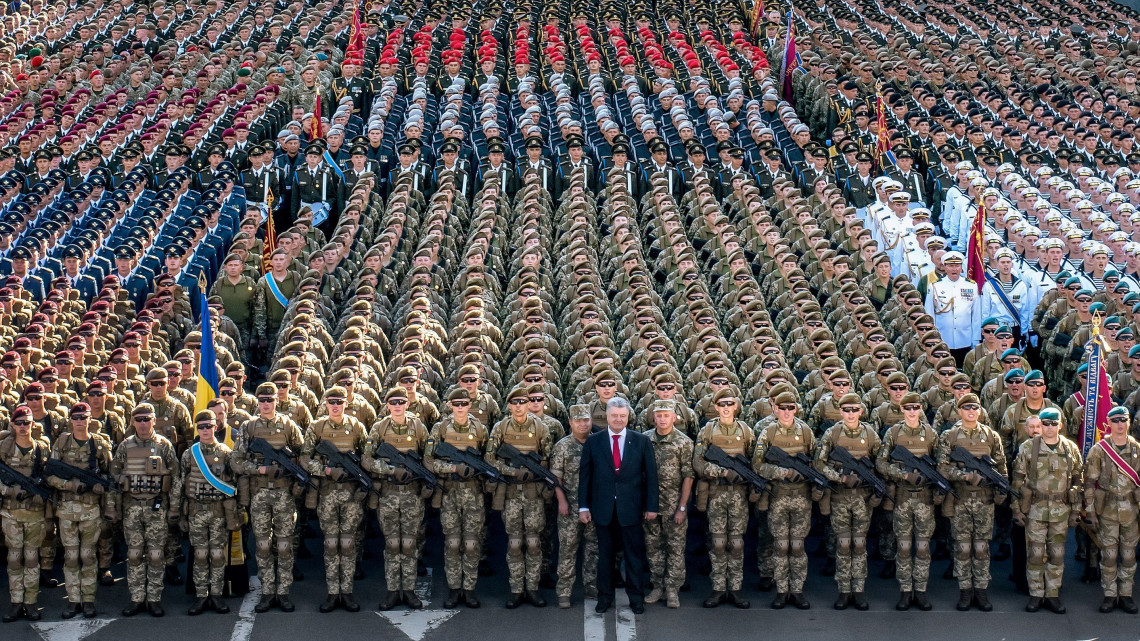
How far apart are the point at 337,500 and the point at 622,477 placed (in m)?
2.14

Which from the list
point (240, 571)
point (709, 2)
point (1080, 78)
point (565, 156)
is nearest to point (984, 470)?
point (240, 571)

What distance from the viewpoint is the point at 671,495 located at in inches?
507

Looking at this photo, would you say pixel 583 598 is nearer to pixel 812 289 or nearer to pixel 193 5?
pixel 812 289

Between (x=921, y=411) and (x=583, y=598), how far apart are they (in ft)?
9.50

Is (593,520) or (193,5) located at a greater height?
(193,5)

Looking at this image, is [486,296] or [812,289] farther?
[812,289]

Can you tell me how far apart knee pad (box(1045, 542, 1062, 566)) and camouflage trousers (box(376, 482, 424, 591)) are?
464cm

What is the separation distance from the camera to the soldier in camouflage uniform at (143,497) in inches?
505

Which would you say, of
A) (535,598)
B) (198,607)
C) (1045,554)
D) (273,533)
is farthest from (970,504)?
(198,607)

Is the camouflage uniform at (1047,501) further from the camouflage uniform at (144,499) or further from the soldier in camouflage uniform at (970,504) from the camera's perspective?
the camouflage uniform at (144,499)

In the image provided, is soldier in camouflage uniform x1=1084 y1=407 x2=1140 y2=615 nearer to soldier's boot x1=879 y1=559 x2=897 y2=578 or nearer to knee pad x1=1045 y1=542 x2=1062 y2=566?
knee pad x1=1045 y1=542 x2=1062 y2=566

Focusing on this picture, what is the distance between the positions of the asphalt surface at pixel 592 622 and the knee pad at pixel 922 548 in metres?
0.40

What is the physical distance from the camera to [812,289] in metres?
18.2

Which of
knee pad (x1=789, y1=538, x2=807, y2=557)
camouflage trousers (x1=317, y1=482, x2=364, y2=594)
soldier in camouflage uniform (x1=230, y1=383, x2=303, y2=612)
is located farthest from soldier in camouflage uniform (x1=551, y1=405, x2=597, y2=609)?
soldier in camouflage uniform (x1=230, y1=383, x2=303, y2=612)
